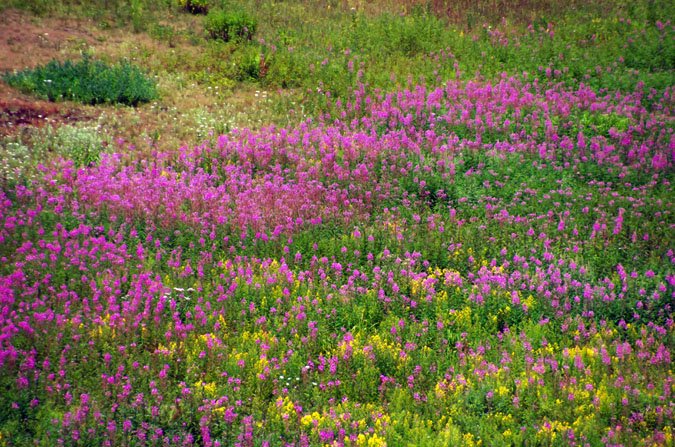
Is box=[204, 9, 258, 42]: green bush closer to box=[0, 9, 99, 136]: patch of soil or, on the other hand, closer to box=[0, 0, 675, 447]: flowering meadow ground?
box=[0, 9, 99, 136]: patch of soil

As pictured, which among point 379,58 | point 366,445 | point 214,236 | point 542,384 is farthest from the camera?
point 379,58

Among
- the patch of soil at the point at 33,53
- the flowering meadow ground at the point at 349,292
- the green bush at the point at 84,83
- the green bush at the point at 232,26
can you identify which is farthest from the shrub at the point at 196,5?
the flowering meadow ground at the point at 349,292

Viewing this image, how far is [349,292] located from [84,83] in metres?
8.55

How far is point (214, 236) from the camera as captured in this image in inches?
300

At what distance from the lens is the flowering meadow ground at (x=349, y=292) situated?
16.8 ft

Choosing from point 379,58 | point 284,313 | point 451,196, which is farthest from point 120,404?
point 379,58

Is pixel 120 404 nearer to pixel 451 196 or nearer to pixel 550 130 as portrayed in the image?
pixel 451 196

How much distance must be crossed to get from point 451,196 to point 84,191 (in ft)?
17.5

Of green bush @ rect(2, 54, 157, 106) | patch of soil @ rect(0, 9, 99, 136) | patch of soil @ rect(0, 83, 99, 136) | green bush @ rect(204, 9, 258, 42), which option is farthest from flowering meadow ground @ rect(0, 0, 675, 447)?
green bush @ rect(204, 9, 258, 42)

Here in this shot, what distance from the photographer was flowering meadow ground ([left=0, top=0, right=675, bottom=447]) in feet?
16.8

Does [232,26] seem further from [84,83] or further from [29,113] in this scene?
[29,113]

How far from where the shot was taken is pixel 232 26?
51.0 ft

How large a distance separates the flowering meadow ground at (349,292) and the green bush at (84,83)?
234cm

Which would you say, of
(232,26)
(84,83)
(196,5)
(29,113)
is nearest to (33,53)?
(84,83)
